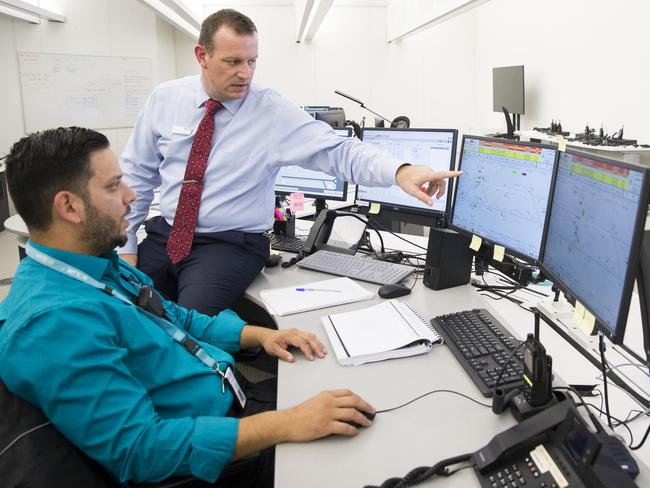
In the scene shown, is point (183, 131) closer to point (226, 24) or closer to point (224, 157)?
point (224, 157)

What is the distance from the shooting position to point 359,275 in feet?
6.08


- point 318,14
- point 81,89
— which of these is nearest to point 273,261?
point 318,14

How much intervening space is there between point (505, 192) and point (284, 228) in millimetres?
1160

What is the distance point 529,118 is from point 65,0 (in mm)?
5801

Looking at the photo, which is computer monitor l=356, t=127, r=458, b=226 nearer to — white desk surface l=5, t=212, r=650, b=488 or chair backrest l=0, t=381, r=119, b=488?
white desk surface l=5, t=212, r=650, b=488

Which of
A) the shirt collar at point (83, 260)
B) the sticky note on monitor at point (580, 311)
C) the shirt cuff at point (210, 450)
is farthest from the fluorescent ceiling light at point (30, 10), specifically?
the sticky note on monitor at point (580, 311)

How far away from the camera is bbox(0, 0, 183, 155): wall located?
5633mm

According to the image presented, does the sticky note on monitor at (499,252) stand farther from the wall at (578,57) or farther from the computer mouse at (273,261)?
the wall at (578,57)

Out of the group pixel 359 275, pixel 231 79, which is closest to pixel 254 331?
pixel 359 275

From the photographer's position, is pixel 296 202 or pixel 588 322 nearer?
pixel 588 322

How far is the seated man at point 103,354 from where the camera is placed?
89 cm

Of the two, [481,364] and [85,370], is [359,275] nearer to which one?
[481,364]

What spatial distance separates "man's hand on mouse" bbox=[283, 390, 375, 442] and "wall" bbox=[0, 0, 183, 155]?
5851 millimetres

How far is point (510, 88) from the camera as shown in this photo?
612 cm
